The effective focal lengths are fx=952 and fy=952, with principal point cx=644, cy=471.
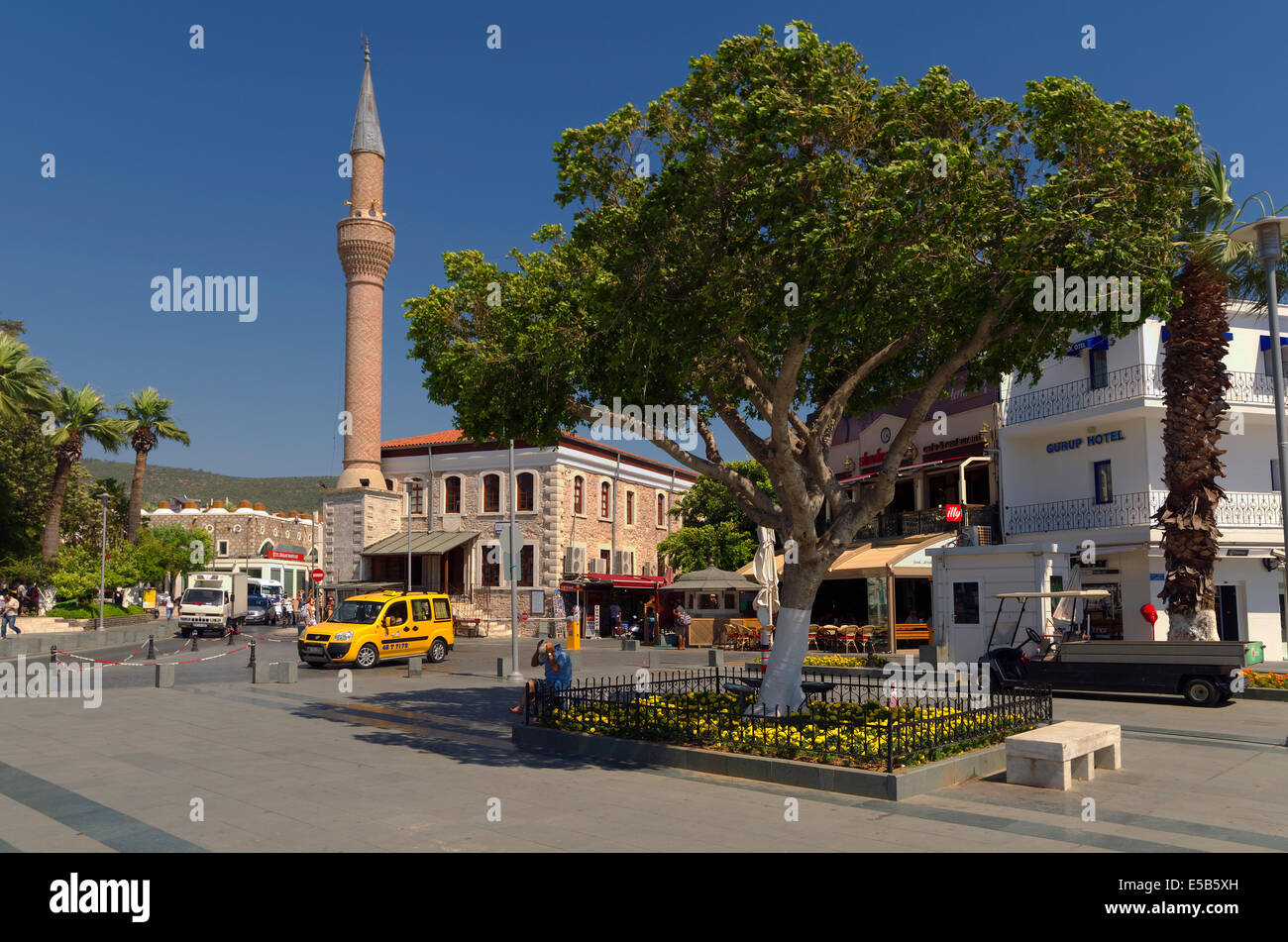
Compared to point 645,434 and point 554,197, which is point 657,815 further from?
point 554,197

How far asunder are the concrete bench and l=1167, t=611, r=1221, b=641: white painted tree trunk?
10811mm

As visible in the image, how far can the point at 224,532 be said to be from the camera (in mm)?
93000

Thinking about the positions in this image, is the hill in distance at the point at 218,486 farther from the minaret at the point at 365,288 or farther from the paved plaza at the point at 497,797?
the paved plaza at the point at 497,797

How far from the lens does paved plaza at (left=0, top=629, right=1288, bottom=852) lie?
7.98m

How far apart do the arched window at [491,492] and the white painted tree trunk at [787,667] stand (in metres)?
36.2

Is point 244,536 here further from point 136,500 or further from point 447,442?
point 447,442

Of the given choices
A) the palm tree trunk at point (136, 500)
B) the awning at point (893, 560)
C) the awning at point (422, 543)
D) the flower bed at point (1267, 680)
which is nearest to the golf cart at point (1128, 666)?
the flower bed at point (1267, 680)

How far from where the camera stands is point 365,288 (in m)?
48.7

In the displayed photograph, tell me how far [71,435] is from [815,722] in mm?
42772

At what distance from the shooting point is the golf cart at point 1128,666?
16984 mm

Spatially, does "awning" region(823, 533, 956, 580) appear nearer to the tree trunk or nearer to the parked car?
the tree trunk

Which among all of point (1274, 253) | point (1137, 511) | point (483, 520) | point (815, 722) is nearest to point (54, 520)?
point (483, 520)
